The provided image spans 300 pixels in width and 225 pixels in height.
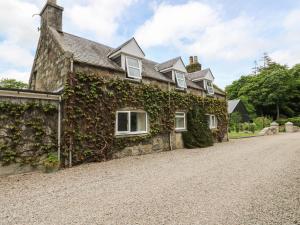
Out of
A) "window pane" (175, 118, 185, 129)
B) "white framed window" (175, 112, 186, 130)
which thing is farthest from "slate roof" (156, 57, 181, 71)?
"window pane" (175, 118, 185, 129)

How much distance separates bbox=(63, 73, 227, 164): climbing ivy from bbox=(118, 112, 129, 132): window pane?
493mm

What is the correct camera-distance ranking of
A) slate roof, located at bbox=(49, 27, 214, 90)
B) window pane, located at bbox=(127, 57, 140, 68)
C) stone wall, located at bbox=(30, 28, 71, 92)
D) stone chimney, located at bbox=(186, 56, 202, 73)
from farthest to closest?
stone chimney, located at bbox=(186, 56, 202, 73) < window pane, located at bbox=(127, 57, 140, 68) < slate roof, located at bbox=(49, 27, 214, 90) < stone wall, located at bbox=(30, 28, 71, 92)

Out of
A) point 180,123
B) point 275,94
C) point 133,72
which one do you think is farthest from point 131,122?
point 275,94

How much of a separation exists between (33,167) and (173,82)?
9844 mm

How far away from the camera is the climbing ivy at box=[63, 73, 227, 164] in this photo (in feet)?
26.6

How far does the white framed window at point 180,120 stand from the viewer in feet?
43.8

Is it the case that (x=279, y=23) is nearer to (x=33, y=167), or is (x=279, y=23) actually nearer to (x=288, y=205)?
(x=288, y=205)

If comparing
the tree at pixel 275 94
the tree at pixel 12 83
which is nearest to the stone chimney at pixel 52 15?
the tree at pixel 12 83

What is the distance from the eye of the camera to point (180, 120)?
44.9 ft

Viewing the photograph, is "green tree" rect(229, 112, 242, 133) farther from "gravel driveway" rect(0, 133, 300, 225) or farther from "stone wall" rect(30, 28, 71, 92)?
"stone wall" rect(30, 28, 71, 92)

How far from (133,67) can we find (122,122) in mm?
3522

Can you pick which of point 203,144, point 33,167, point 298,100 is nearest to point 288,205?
point 33,167

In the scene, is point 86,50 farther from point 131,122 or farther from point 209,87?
point 209,87

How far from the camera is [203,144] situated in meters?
13.5
